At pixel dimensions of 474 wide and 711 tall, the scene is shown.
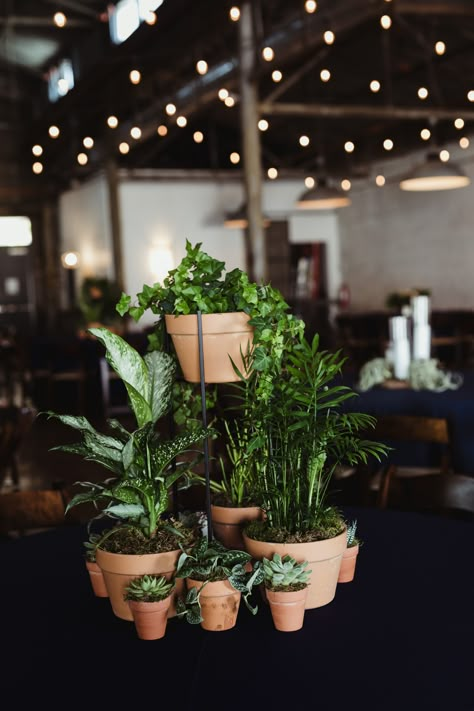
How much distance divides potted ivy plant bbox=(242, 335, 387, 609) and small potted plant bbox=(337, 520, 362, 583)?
8 centimetres

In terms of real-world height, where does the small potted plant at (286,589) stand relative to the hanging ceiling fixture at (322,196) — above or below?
below

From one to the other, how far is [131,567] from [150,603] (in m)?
0.08

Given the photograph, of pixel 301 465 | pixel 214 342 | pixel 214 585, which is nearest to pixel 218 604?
pixel 214 585

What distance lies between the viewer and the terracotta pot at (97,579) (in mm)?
1674

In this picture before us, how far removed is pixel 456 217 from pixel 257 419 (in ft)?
38.8

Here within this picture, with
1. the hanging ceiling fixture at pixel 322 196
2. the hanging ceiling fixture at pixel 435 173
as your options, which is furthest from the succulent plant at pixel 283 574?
the hanging ceiling fixture at pixel 322 196

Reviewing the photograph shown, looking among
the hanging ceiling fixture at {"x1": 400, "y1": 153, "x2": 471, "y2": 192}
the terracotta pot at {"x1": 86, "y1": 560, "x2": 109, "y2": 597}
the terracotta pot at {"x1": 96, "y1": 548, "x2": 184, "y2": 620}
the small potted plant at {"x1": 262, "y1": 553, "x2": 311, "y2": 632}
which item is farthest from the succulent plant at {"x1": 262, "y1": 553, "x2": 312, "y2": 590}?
the hanging ceiling fixture at {"x1": 400, "y1": 153, "x2": 471, "y2": 192}

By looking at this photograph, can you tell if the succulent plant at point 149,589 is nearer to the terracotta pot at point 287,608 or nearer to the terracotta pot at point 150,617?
the terracotta pot at point 150,617

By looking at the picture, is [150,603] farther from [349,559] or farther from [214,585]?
[349,559]

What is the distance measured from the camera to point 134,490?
5.06ft

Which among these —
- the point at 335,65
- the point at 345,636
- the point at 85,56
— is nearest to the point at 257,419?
the point at 345,636

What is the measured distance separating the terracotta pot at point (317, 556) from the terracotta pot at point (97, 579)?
1.06ft

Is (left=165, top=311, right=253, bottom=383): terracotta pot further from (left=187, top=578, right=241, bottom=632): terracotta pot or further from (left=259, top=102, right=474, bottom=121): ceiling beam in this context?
(left=259, top=102, right=474, bottom=121): ceiling beam

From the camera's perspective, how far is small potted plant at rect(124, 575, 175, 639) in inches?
57.1
